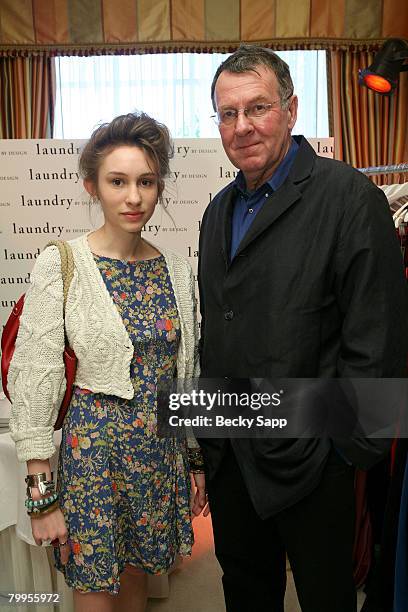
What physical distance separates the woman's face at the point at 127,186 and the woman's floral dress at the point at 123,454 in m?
0.10

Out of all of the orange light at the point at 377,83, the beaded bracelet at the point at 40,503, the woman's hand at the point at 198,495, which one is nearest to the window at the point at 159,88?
the orange light at the point at 377,83

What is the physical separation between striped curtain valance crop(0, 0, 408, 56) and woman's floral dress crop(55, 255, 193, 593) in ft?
7.39

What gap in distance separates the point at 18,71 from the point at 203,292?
244 centimetres

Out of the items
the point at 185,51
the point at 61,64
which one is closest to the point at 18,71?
the point at 61,64

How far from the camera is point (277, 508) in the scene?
0.98 meters

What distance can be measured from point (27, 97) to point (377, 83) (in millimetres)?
1882

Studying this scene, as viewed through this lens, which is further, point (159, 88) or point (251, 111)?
point (159, 88)

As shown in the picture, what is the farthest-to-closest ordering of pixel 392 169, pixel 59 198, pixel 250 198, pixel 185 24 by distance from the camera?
pixel 185 24, pixel 59 198, pixel 392 169, pixel 250 198

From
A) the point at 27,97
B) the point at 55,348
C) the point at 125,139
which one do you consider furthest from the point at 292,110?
the point at 27,97

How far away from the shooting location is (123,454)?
102 centimetres

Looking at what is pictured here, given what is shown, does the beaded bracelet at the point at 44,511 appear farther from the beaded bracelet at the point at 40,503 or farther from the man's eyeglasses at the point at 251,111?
the man's eyeglasses at the point at 251,111

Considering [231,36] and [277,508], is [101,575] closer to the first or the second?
[277,508]

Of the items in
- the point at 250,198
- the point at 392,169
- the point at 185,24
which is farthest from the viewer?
the point at 185,24

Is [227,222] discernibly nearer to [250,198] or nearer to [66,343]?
[250,198]
